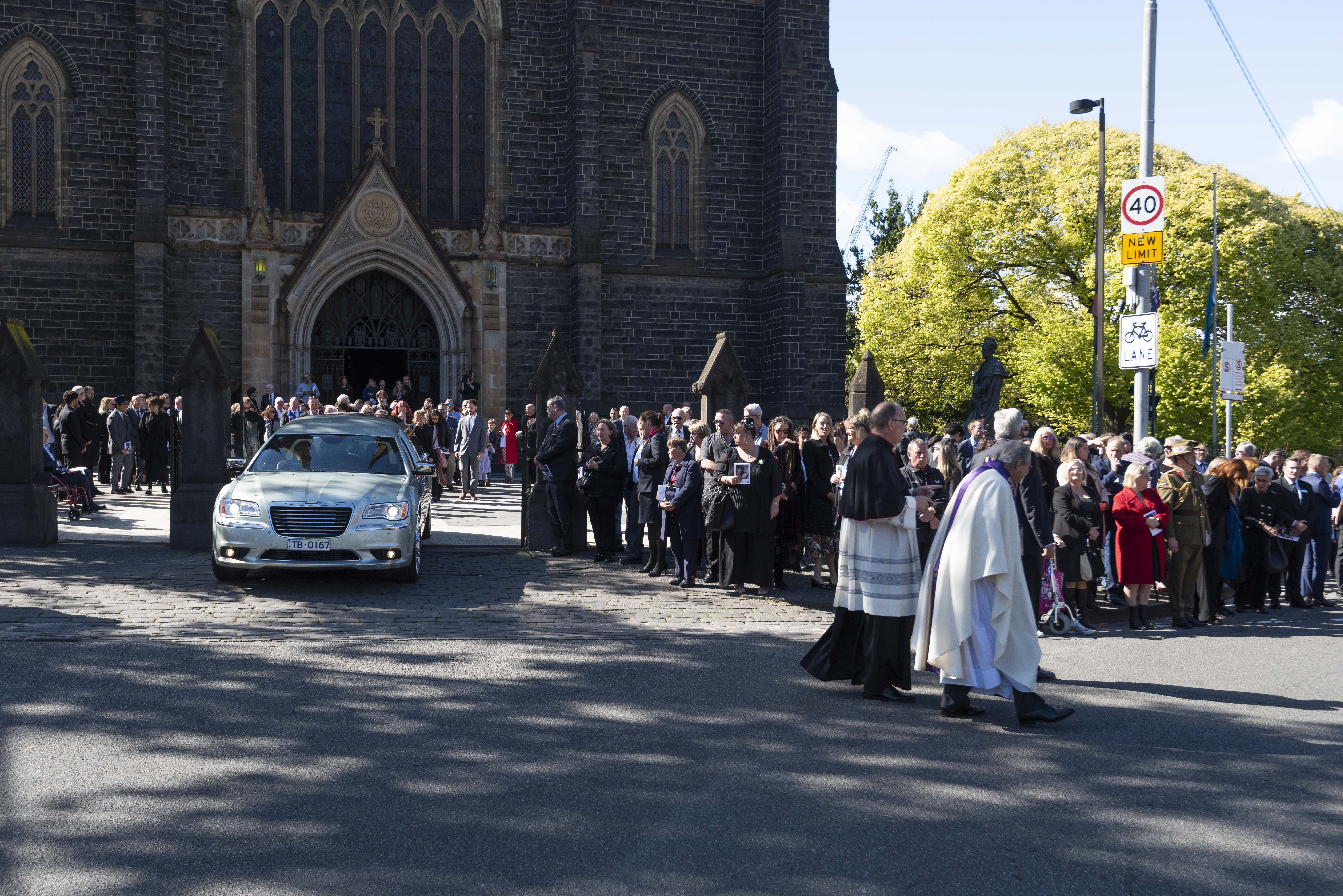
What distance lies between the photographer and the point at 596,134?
86.6 ft

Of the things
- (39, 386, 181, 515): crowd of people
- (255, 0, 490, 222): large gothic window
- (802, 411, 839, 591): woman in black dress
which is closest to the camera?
(802, 411, 839, 591): woman in black dress

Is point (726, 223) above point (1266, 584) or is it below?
above

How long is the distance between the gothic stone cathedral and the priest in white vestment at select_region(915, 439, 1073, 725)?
20011 millimetres

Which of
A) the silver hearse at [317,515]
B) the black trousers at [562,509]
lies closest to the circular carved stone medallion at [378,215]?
the black trousers at [562,509]

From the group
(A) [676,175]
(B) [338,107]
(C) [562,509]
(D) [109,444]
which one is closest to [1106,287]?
(A) [676,175]

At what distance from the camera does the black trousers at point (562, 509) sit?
13781 mm

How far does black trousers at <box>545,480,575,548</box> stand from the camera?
13.8 meters

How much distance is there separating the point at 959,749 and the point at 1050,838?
134cm

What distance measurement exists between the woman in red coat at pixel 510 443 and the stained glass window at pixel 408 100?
6.68m

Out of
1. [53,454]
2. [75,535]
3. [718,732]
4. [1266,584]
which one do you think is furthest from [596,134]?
[718,732]

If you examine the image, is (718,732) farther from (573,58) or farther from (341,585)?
(573,58)

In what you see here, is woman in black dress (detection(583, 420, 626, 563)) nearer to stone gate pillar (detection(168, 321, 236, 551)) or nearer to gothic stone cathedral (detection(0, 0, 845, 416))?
stone gate pillar (detection(168, 321, 236, 551))

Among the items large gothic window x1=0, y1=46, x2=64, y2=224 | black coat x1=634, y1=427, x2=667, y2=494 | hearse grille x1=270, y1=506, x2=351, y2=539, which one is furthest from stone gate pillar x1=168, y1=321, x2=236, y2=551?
large gothic window x1=0, y1=46, x2=64, y2=224

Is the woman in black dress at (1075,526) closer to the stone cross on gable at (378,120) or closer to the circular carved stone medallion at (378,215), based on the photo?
the circular carved stone medallion at (378,215)
